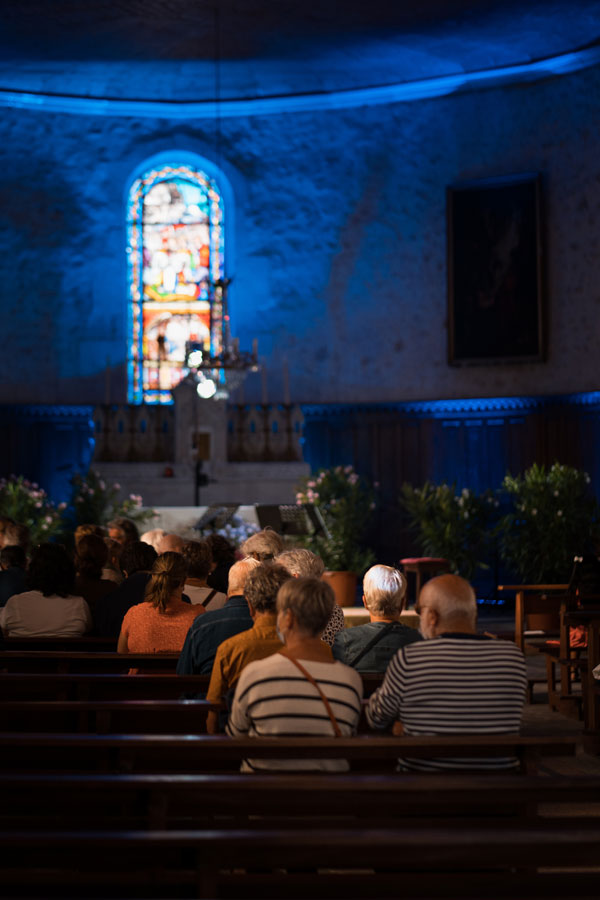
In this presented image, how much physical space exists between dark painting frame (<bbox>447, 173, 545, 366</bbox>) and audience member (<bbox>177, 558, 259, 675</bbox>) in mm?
10644

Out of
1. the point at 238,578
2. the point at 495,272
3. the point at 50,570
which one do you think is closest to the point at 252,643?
the point at 238,578

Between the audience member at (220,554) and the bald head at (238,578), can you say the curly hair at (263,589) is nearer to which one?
the bald head at (238,578)

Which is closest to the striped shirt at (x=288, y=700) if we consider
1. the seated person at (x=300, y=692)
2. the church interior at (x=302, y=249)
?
the seated person at (x=300, y=692)

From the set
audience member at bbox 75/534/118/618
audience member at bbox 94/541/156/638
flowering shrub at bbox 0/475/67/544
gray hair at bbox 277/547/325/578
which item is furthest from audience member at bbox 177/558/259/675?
flowering shrub at bbox 0/475/67/544

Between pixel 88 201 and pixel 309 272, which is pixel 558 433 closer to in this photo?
pixel 309 272

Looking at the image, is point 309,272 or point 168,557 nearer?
point 168,557

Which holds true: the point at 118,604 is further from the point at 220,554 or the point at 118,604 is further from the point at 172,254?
the point at 172,254

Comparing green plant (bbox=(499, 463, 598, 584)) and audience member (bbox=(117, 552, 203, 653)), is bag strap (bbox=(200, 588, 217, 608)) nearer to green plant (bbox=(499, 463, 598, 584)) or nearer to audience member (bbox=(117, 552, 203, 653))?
audience member (bbox=(117, 552, 203, 653))

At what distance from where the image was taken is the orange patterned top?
4.43 m

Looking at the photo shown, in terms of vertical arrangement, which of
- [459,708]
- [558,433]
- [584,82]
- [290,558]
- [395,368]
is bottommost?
[459,708]

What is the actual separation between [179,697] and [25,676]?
0.58 metres

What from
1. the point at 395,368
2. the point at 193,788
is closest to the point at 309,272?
the point at 395,368

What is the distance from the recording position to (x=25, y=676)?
387 centimetres

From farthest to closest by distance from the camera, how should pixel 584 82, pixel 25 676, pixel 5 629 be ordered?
1. pixel 584 82
2. pixel 5 629
3. pixel 25 676
